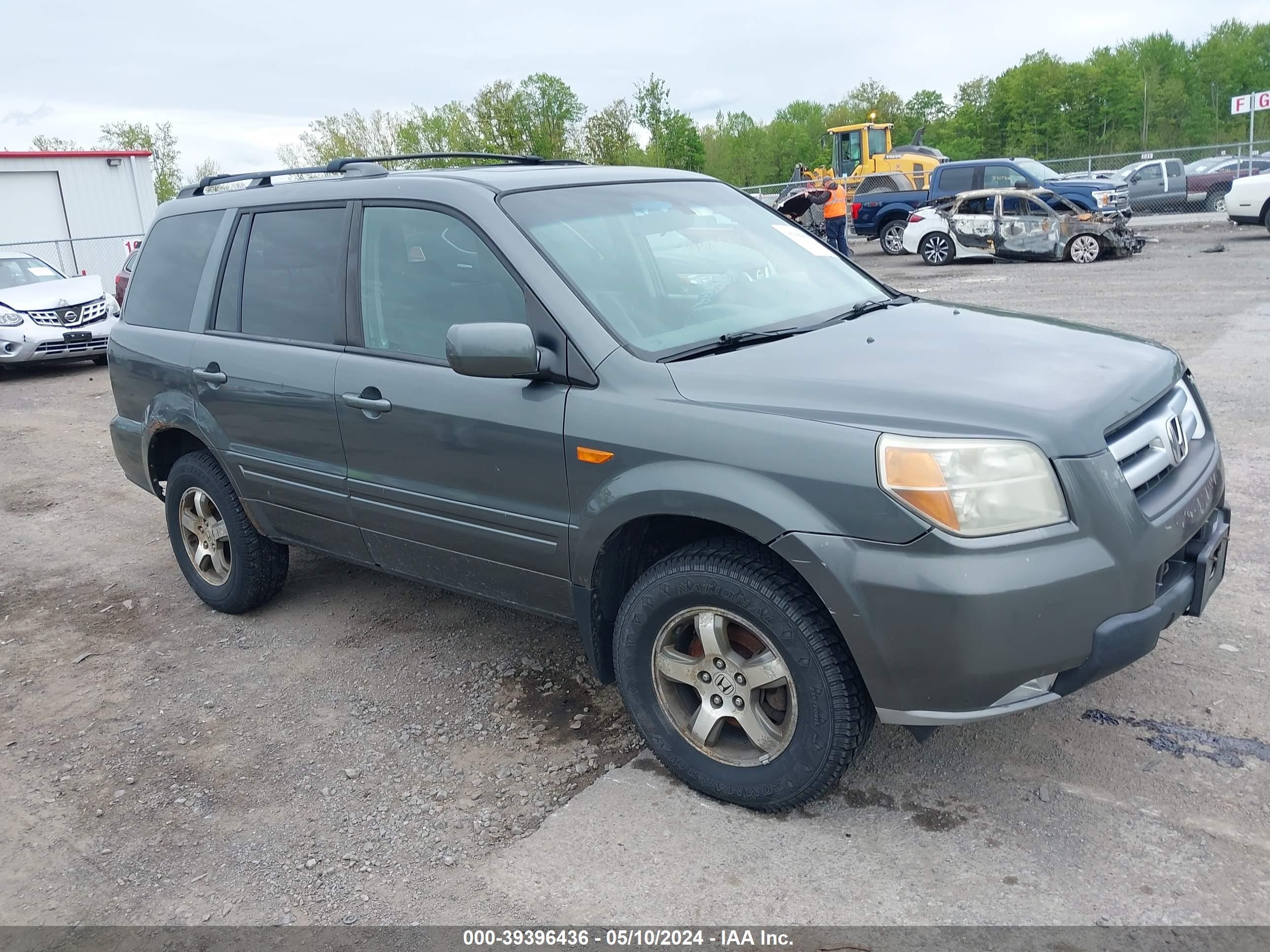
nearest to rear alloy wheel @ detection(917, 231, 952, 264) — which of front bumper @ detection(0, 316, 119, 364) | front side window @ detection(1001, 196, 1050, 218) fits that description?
front side window @ detection(1001, 196, 1050, 218)

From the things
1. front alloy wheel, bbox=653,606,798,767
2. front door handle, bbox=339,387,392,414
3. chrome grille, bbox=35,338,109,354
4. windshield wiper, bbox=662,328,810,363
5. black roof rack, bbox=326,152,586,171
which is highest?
black roof rack, bbox=326,152,586,171

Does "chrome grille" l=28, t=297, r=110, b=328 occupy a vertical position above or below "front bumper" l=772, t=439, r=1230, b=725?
above

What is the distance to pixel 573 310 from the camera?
3273mm

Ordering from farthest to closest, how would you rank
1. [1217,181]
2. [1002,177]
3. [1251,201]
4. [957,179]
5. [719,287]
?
[1217,181] < [957,179] < [1002,177] < [1251,201] < [719,287]

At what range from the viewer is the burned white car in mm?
17500

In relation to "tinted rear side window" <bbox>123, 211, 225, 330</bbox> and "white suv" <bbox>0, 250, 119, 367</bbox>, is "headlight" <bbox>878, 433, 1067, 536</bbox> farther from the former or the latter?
"white suv" <bbox>0, 250, 119, 367</bbox>

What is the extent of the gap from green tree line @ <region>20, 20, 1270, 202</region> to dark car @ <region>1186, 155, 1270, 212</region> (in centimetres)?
2374

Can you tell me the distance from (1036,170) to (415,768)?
20.9m

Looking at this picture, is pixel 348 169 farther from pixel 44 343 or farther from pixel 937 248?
pixel 937 248

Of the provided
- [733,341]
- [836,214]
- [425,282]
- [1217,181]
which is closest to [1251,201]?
[836,214]

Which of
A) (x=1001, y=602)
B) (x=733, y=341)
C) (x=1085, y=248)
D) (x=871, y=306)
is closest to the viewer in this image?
(x=1001, y=602)

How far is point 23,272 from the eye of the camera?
14.6 m

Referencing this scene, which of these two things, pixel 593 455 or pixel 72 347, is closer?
pixel 593 455

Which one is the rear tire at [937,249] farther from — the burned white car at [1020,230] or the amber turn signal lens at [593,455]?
the amber turn signal lens at [593,455]
